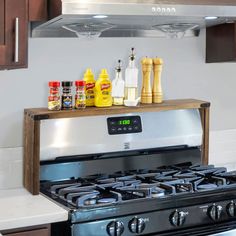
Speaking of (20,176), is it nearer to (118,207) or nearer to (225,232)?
(118,207)

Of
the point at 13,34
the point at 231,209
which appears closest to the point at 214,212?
the point at 231,209

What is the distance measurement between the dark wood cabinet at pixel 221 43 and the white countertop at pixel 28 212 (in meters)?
1.21

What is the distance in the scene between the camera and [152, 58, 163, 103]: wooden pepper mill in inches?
113

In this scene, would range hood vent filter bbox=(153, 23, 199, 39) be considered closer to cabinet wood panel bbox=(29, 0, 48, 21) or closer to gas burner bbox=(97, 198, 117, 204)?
cabinet wood panel bbox=(29, 0, 48, 21)

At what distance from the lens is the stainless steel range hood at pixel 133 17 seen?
7.60ft

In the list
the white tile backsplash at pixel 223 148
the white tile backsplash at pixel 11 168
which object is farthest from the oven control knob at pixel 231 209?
the white tile backsplash at pixel 11 168

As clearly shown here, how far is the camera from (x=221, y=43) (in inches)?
118

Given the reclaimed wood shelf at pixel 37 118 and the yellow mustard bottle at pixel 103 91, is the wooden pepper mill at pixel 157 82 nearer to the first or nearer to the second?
the reclaimed wood shelf at pixel 37 118

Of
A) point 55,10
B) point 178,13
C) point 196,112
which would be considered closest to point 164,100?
point 196,112

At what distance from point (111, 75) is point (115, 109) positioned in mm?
260

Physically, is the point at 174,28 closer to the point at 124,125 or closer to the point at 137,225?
the point at 124,125

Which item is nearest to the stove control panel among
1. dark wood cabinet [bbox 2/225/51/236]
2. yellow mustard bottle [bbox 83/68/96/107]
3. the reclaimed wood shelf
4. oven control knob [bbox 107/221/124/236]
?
oven control knob [bbox 107/221/124/236]

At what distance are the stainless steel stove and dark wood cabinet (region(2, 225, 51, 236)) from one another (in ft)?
0.16

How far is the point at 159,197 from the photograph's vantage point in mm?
2355
